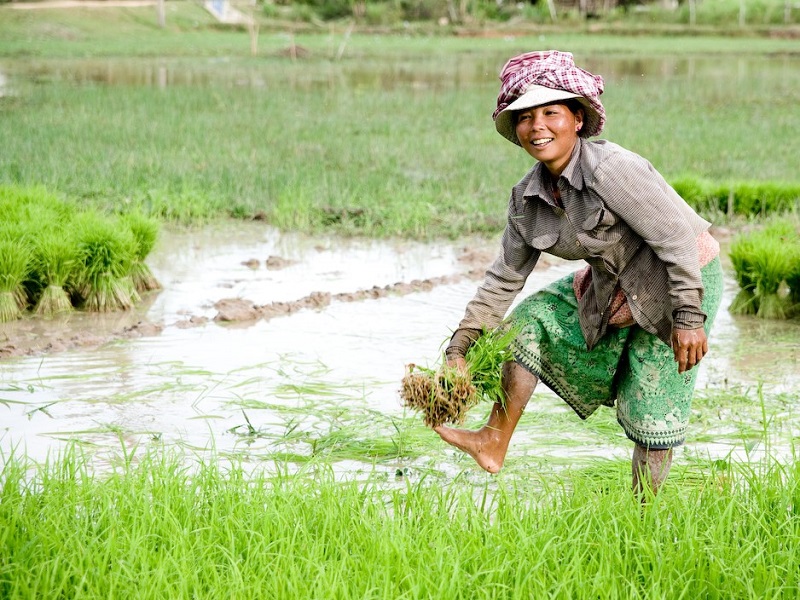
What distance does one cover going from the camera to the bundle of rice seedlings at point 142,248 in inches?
241

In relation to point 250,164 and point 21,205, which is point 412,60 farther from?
point 21,205

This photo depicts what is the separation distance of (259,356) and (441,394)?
2245 mm

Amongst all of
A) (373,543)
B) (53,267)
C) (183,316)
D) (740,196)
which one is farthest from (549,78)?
(740,196)

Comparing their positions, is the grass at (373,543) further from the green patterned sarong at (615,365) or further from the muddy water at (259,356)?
the muddy water at (259,356)

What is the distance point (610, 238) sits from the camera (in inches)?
117

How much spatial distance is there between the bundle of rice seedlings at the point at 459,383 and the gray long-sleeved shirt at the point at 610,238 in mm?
95

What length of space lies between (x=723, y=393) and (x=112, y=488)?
2584 mm

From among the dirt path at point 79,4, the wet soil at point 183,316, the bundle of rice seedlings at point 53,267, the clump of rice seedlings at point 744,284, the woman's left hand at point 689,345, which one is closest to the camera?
the woman's left hand at point 689,345

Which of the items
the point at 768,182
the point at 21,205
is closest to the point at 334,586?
the point at 21,205

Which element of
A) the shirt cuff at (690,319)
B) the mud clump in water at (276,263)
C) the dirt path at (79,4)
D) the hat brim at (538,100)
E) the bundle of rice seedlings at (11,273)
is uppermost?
the dirt path at (79,4)

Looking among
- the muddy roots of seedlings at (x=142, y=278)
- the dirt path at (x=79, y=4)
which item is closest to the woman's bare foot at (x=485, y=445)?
the muddy roots of seedlings at (x=142, y=278)

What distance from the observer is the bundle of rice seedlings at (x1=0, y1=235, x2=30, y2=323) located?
5.47 m

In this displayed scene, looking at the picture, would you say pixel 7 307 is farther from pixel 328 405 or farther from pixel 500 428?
pixel 500 428

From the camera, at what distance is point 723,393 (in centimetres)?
443
